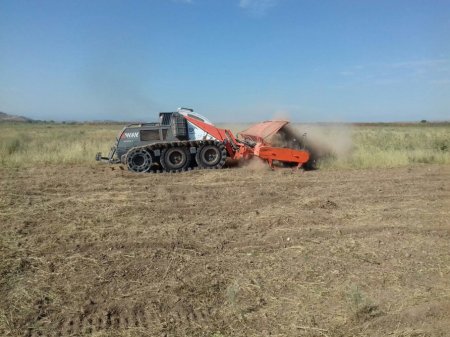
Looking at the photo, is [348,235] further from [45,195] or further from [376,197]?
[45,195]

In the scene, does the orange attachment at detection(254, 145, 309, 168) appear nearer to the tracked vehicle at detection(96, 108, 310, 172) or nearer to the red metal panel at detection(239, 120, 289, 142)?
the tracked vehicle at detection(96, 108, 310, 172)

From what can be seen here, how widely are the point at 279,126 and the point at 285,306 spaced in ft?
32.7

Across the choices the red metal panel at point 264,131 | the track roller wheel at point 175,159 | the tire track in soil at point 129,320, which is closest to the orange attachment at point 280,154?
the red metal panel at point 264,131

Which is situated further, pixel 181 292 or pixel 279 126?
pixel 279 126

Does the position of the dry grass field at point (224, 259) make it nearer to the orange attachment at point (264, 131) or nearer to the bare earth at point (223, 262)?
the bare earth at point (223, 262)

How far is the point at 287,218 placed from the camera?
781cm

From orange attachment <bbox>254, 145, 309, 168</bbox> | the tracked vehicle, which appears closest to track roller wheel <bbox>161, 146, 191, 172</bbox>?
the tracked vehicle

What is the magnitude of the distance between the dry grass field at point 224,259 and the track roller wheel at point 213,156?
2.48 m

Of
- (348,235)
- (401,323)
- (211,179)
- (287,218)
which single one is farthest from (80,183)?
(401,323)

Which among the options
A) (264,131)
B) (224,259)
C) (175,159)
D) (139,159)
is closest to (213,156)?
(175,159)

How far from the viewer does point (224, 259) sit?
592 cm

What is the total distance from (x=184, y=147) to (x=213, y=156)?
0.90m

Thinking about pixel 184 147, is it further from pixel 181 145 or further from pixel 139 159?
pixel 139 159

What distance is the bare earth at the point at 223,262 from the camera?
4.37 metres
